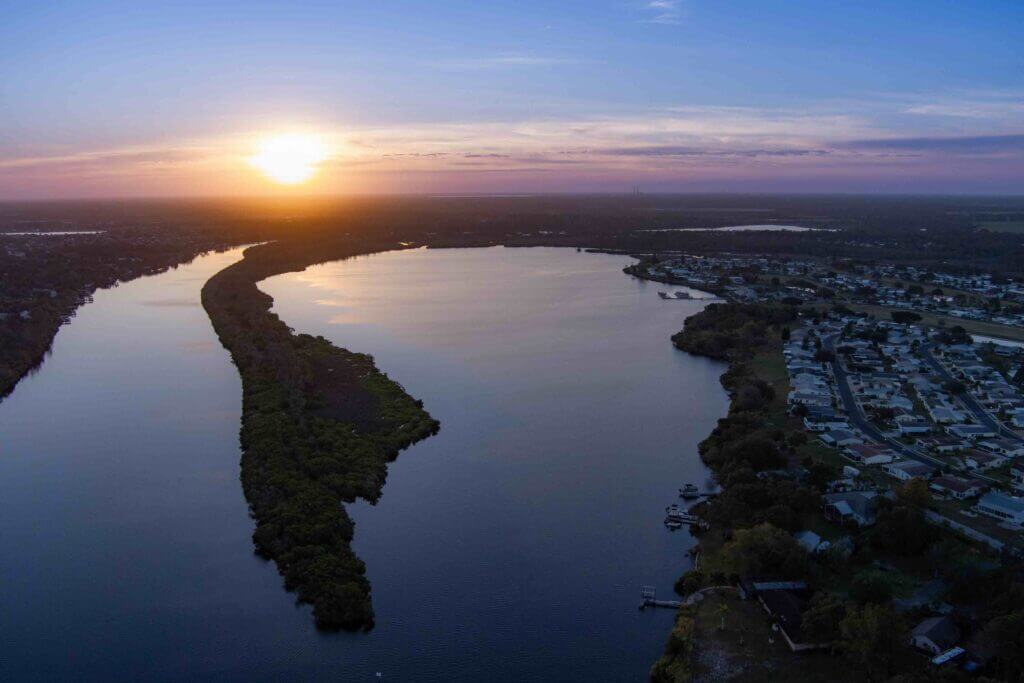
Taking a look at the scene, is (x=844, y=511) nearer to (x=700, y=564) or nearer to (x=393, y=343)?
(x=700, y=564)

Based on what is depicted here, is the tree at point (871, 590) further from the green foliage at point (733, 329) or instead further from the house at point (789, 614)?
the green foliage at point (733, 329)

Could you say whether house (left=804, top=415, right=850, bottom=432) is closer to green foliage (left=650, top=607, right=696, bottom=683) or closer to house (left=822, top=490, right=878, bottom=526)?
house (left=822, top=490, right=878, bottom=526)

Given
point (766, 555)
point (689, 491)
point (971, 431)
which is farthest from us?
point (971, 431)

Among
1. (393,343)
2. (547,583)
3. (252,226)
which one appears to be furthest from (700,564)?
(252,226)

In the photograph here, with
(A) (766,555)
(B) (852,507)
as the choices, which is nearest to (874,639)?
(A) (766,555)

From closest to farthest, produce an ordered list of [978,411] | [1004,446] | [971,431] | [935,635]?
1. [935,635]
2. [1004,446]
3. [971,431]
4. [978,411]

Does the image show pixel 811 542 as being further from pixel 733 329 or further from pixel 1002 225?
pixel 1002 225
